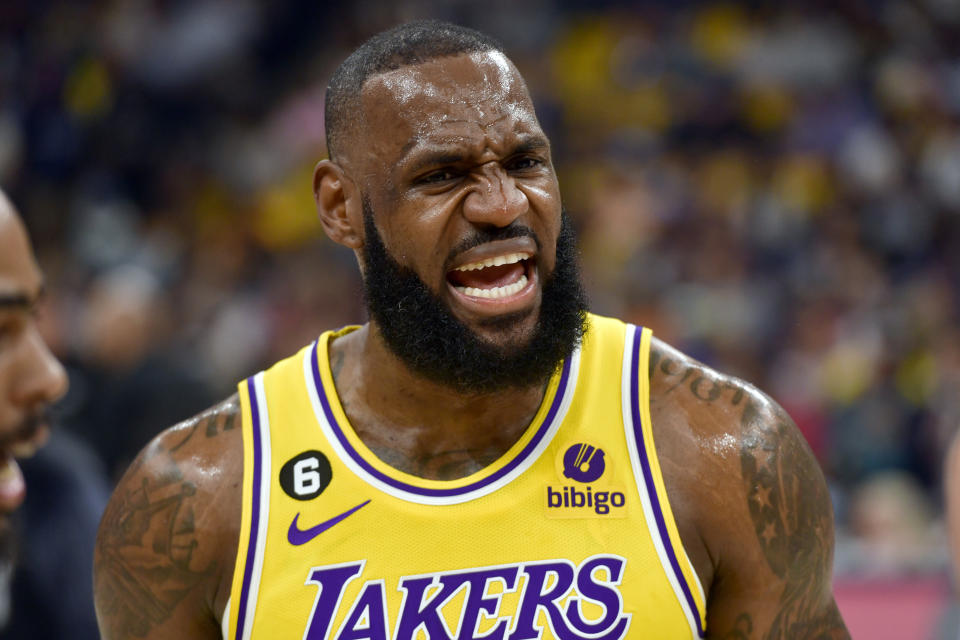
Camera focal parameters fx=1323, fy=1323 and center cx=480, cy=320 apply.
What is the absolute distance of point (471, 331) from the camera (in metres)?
2.84

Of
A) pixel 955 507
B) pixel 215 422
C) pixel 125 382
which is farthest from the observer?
pixel 125 382

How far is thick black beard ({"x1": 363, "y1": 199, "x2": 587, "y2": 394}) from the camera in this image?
2832 millimetres

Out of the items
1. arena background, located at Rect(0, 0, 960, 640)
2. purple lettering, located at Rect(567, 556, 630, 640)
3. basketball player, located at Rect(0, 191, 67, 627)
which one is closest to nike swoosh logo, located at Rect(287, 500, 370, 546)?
purple lettering, located at Rect(567, 556, 630, 640)

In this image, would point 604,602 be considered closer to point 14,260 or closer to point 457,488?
point 457,488

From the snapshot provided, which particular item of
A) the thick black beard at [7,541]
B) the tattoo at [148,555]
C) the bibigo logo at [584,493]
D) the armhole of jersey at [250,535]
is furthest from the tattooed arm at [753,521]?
the thick black beard at [7,541]

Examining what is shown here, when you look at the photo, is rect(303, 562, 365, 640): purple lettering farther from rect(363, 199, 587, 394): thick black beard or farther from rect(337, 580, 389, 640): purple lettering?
rect(363, 199, 587, 394): thick black beard

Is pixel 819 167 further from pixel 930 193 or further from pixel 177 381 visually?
pixel 177 381

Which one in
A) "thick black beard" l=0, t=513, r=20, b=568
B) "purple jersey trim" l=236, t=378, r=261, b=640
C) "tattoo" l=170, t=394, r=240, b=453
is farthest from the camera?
"tattoo" l=170, t=394, r=240, b=453

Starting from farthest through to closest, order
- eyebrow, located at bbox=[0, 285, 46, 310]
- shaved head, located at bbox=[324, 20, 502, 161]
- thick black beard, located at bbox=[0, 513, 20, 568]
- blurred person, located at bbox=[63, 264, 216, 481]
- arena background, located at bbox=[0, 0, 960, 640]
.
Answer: arena background, located at bbox=[0, 0, 960, 640] → blurred person, located at bbox=[63, 264, 216, 481] → shaved head, located at bbox=[324, 20, 502, 161] → thick black beard, located at bbox=[0, 513, 20, 568] → eyebrow, located at bbox=[0, 285, 46, 310]

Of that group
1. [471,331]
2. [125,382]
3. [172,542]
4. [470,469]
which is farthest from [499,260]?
[125,382]

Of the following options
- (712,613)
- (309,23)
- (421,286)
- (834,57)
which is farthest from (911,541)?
(309,23)

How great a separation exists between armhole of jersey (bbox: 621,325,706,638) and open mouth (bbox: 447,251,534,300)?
347 mm

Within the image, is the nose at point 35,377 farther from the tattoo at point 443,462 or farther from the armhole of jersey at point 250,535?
the tattoo at point 443,462

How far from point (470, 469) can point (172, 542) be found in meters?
0.67
